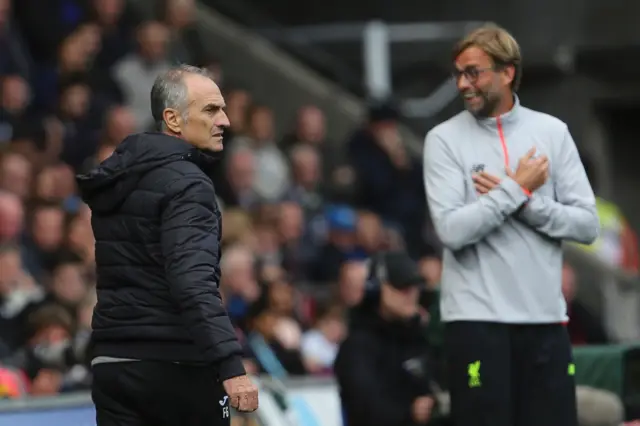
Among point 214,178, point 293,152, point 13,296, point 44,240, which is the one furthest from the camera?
point 293,152

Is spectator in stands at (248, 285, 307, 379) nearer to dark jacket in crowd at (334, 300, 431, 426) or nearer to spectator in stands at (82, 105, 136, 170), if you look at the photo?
spectator in stands at (82, 105, 136, 170)

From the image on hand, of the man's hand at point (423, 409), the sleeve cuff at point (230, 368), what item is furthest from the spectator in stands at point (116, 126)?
the sleeve cuff at point (230, 368)

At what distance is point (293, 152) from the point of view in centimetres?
1482

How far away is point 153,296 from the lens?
19.4ft

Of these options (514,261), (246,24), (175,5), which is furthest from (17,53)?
(514,261)

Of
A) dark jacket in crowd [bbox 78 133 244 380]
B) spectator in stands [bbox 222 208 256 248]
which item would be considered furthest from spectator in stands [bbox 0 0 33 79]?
dark jacket in crowd [bbox 78 133 244 380]

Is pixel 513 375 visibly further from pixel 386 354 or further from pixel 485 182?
pixel 386 354

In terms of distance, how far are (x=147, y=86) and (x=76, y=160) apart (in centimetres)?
161

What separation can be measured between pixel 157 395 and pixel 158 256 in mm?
496

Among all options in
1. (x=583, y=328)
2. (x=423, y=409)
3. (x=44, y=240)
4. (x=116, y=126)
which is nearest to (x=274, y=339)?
(x=44, y=240)

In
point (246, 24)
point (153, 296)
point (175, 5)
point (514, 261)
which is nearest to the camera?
point (153, 296)

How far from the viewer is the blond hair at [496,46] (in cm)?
675

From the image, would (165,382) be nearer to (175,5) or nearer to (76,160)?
(76,160)

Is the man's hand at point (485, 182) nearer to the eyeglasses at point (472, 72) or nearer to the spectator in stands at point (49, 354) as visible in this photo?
the eyeglasses at point (472, 72)
